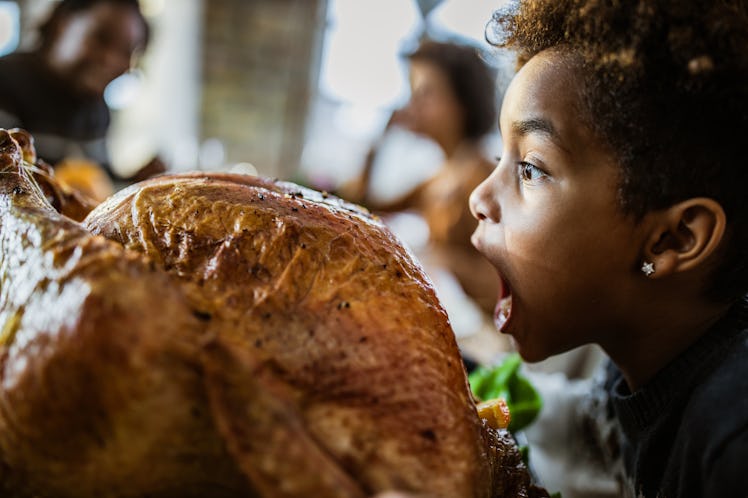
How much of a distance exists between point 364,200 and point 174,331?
4.16 metres

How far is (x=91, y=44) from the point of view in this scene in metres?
3.67

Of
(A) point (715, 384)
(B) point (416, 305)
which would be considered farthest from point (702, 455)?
(B) point (416, 305)

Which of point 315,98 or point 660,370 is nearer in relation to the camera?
point 660,370

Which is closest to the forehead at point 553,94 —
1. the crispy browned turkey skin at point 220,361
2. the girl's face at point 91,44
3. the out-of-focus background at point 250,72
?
the crispy browned turkey skin at point 220,361

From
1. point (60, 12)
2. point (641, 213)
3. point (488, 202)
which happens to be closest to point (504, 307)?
point (488, 202)

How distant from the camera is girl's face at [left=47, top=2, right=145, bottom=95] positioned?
145 inches

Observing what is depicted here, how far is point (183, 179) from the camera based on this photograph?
1095mm

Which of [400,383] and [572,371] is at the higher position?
[400,383]

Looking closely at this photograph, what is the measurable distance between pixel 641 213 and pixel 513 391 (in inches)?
30.1

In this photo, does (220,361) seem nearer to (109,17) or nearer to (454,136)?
(454,136)

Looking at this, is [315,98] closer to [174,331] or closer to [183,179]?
[183,179]

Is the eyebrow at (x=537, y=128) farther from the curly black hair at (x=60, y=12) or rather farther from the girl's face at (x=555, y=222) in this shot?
the curly black hair at (x=60, y=12)

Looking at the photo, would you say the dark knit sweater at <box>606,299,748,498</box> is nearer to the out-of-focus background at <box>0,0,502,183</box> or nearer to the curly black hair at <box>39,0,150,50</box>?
A: the curly black hair at <box>39,0,150,50</box>

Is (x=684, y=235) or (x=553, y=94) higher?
(x=553, y=94)
